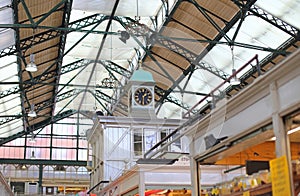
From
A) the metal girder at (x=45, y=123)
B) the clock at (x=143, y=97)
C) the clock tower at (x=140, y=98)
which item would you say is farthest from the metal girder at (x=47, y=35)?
the metal girder at (x=45, y=123)

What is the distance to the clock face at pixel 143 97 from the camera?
7891 mm

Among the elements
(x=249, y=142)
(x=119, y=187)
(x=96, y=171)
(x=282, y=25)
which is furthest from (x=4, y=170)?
(x=249, y=142)

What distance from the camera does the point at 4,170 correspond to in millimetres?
23750

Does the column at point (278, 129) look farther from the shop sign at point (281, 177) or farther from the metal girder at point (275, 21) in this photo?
the metal girder at point (275, 21)

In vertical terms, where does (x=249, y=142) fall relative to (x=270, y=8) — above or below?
below

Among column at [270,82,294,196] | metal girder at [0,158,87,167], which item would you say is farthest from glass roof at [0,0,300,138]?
metal girder at [0,158,87,167]

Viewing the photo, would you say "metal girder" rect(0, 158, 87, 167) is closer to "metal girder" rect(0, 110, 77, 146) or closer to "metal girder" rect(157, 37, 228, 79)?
Answer: "metal girder" rect(0, 110, 77, 146)

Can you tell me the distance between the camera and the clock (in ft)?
25.9

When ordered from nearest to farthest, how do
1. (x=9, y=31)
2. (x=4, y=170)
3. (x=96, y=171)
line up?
(x=9, y=31)
(x=96, y=171)
(x=4, y=170)

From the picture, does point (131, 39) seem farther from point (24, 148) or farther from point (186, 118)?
point (24, 148)

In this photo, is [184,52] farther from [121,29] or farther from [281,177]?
[121,29]

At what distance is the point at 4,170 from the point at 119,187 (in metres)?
14.7

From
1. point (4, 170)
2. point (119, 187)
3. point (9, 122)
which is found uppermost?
point (9, 122)

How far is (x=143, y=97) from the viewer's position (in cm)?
824
